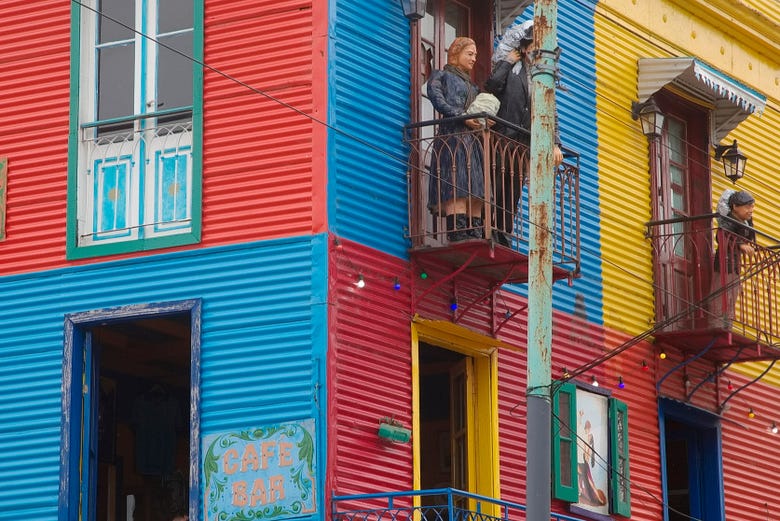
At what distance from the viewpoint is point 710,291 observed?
23719 millimetres

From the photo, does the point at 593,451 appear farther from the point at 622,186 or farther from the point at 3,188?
the point at 3,188

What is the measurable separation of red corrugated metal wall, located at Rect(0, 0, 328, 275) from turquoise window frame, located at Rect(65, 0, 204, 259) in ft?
0.23

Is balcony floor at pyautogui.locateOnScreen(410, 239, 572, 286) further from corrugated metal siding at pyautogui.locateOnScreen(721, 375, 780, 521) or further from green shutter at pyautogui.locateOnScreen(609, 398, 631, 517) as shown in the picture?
corrugated metal siding at pyautogui.locateOnScreen(721, 375, 780, 521)

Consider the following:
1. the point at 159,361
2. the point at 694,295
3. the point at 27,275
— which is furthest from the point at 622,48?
the point at 27,275

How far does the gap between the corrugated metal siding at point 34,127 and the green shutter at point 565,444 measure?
5.49 metres

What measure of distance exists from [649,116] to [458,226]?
5299mm

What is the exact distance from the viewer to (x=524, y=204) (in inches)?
842

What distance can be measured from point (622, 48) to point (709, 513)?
5.61m

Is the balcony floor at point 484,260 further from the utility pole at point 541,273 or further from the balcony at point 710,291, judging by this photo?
the balcony at point 710,291

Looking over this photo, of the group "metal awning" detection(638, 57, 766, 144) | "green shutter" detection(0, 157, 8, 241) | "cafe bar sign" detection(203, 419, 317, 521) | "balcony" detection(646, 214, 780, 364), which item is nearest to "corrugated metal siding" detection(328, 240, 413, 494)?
"cafe bar sign" detection(203, 419, 317, 521)

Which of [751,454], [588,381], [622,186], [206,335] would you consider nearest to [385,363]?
[206,335]

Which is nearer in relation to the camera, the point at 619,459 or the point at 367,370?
the point at 367,370

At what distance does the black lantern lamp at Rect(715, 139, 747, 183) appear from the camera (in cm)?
2502

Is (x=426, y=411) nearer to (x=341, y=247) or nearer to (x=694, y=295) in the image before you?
(x=694, y=295)
